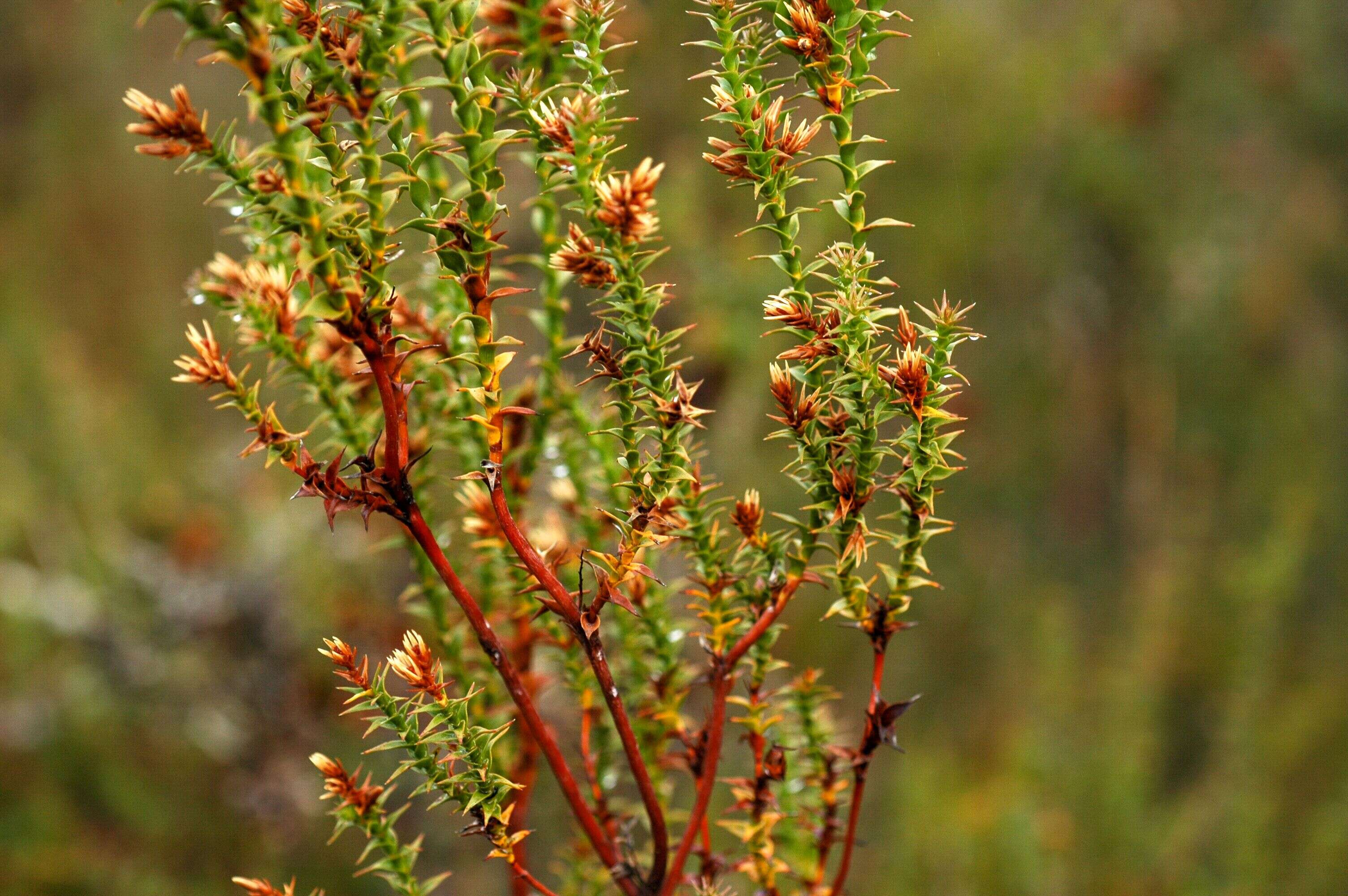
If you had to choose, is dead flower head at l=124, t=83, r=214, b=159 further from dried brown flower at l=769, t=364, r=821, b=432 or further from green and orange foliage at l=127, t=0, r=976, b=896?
dried brown flower at l=769, t=364, r=821, b=432

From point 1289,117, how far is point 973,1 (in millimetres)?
1274

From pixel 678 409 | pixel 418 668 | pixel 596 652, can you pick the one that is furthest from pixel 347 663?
pixel 678 409

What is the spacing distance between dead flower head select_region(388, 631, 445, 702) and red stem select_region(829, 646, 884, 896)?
0.29m

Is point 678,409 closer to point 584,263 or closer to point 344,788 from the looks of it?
point 584,263

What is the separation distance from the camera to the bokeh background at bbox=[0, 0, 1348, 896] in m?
2.40

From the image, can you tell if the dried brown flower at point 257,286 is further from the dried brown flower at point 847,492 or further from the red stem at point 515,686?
the dried brown flower at point 847,492

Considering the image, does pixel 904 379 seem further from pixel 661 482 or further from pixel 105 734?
pixel 105 734

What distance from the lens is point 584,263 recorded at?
1.79 ft

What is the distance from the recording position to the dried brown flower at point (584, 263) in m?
0.54

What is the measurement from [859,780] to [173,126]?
1.97 ft

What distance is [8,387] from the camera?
419 cm

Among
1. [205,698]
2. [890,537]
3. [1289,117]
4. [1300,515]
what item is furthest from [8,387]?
[1289,117]

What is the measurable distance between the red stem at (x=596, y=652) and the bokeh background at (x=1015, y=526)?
1.73m

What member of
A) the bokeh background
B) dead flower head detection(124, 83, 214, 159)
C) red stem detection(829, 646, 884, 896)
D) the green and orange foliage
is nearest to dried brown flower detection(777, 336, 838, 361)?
the green and orange foliage
